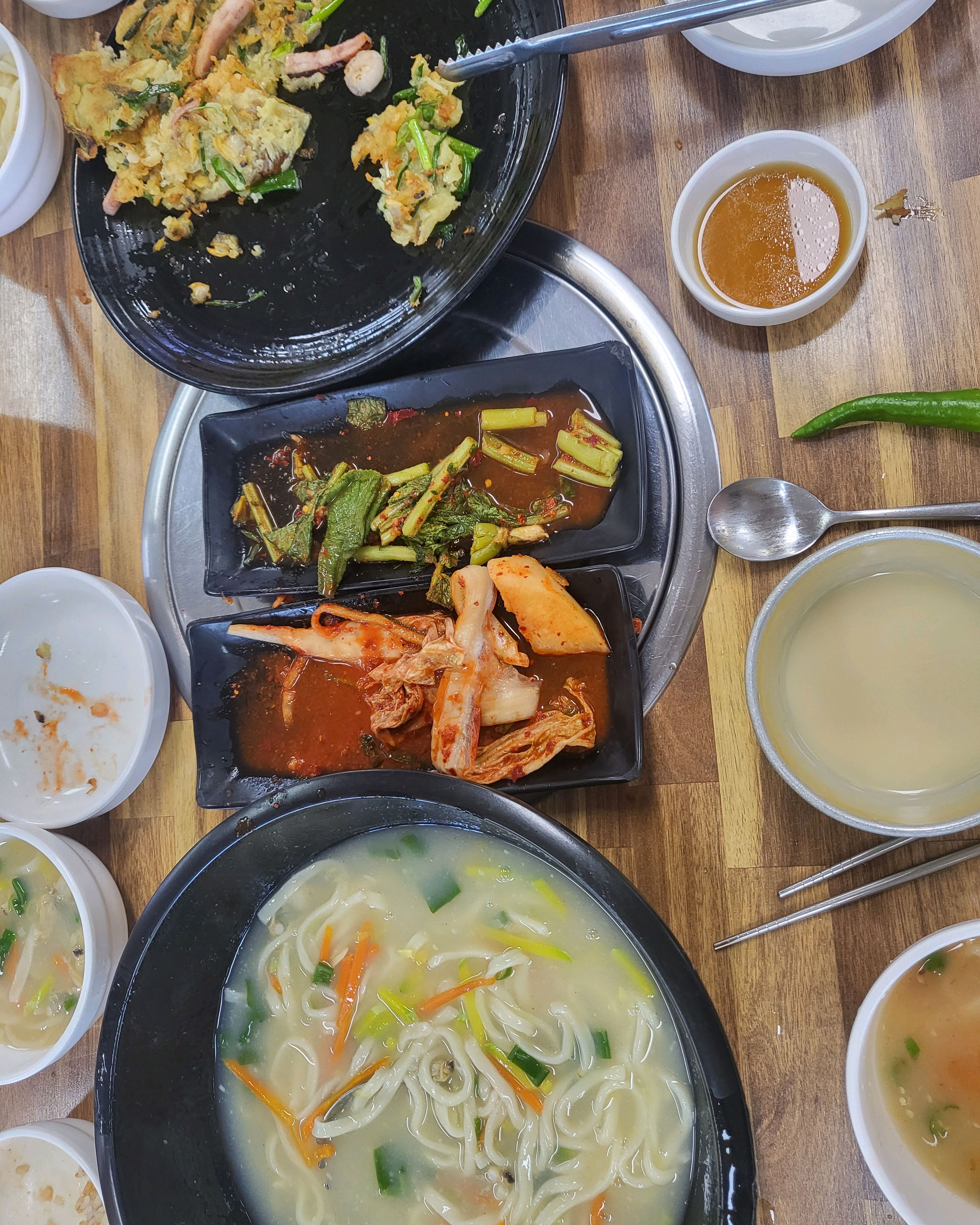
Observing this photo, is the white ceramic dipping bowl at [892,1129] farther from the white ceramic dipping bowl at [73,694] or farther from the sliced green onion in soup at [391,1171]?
the white ceramic dipping bowl at [73,694]

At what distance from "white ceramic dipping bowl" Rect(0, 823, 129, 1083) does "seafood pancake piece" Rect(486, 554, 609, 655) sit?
49.5 inches

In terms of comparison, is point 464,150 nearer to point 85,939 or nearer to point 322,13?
point 322,13

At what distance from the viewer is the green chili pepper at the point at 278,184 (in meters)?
2.20

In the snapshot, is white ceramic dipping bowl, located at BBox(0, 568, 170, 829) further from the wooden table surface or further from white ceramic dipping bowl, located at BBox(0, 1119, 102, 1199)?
the wooden table surface

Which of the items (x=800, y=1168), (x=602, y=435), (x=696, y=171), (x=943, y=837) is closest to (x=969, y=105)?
(x=696, y=171)

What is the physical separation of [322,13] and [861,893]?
2441 mm

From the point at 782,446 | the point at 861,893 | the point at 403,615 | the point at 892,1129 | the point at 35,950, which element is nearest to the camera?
the point at 892,1129

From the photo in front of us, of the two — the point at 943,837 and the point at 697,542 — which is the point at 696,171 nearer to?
the point at 697,542

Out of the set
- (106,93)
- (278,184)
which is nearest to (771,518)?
(278,184)

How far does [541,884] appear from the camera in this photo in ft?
5.83

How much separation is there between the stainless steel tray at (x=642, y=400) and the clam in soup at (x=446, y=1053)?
0.61 m

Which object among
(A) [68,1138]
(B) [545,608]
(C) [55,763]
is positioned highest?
(B) [545,608]

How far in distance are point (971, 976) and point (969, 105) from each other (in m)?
1.85

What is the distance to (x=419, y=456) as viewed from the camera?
2146mm
